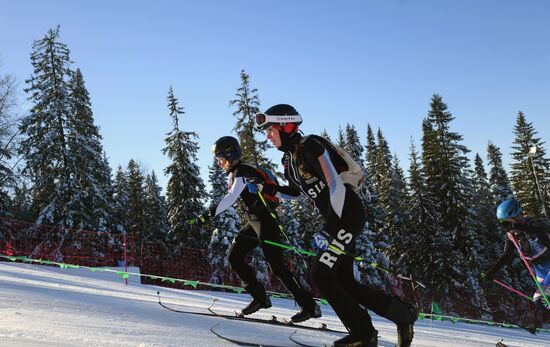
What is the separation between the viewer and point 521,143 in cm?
5075

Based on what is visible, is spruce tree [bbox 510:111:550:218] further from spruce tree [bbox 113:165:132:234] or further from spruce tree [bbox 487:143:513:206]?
spruce tree [bbox 113:165:132:234]

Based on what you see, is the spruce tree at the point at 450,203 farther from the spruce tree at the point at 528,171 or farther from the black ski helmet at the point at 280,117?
the black ski helmet at the point at 280,117

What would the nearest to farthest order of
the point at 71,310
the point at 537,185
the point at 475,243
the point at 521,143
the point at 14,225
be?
the point at 71,310, the point at 14,225, the point at 475,243, the point at 537,185, the point at 521,143

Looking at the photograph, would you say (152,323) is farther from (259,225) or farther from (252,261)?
(252,261)

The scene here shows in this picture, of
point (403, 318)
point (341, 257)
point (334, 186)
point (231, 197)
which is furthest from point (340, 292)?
point (231, 197)

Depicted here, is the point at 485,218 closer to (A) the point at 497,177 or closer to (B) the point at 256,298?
(A) the point at 497,177

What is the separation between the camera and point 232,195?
5.72 m

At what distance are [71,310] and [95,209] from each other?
27.0 meters

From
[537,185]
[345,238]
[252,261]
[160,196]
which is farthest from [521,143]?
[345,238]

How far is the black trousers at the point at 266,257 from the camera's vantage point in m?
6.05

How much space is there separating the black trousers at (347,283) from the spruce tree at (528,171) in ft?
161

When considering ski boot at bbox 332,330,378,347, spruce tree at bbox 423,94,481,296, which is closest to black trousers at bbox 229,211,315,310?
ski boot at bbox 332,330,378,347

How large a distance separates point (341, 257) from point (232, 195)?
2102mm

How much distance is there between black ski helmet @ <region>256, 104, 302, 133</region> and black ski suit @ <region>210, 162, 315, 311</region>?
1.46 meters
